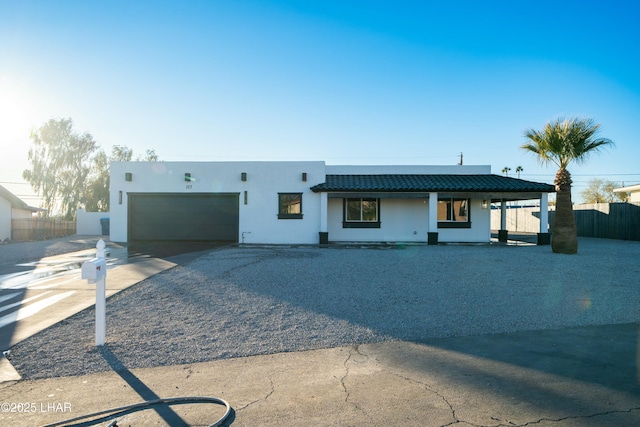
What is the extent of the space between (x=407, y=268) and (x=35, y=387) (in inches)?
338

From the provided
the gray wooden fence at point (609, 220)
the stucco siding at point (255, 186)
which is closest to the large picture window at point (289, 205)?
the stucco siding at point (255, 186)

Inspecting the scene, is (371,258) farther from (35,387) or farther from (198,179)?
(198,179)

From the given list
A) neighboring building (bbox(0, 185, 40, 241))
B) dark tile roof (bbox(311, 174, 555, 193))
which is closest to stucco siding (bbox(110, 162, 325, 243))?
dark tile roof (bbox(311, 174, 555, 193))

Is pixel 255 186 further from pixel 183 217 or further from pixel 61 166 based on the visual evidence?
pixel 61 166

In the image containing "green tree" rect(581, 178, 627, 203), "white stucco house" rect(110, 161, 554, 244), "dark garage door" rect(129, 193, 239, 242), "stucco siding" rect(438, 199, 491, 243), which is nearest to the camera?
"white stucco house" rect(110, 161, 554, 244)

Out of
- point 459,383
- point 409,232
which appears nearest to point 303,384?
point 459,383

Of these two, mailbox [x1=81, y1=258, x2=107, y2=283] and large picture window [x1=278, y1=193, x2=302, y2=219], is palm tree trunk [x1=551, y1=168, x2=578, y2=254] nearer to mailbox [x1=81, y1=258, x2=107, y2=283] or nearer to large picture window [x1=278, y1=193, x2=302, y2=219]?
large picture window [x1=278, y1=193, x2=302, y2=219]

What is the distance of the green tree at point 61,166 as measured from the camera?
38656 mm

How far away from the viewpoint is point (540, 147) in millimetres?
14844

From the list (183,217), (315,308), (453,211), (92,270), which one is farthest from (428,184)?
(92,270)

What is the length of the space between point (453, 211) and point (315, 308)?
1511 cm

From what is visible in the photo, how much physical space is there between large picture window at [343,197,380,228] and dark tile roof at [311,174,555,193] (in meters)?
1.03

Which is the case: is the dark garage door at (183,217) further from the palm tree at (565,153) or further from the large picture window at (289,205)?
the palm tree at (565,153)

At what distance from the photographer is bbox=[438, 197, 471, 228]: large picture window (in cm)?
2000
